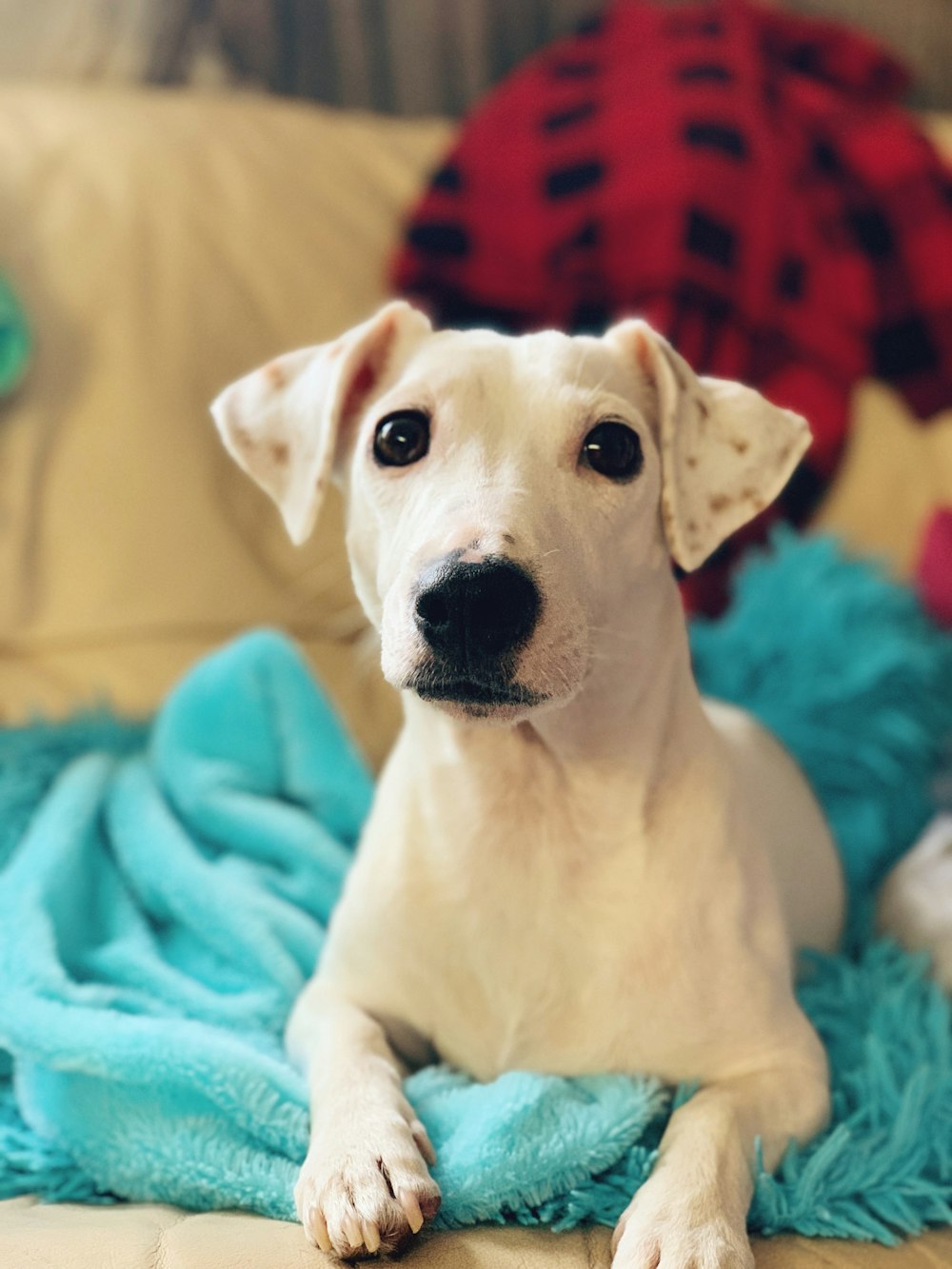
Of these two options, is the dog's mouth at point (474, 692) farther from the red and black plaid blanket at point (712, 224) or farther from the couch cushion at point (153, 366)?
the red and black plaid blanket at point (712, 224)

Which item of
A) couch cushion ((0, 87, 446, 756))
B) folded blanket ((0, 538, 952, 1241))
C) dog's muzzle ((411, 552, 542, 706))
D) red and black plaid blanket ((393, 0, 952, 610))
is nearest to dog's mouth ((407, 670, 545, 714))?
dog's muzzle ((411, 552, 542, 706))

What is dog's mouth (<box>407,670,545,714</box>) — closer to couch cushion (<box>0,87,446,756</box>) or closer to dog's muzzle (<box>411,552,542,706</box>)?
dog's muzzle (<box>411,552,542,706</box>)

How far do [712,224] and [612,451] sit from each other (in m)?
1.25

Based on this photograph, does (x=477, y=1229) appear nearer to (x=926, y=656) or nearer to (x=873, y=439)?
(x=926, y=656)

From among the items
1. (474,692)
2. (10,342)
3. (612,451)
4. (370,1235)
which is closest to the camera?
(370,1235)

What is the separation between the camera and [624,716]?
4.09ft

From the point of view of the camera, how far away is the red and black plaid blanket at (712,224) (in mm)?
2311

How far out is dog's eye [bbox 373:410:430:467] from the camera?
123 cm

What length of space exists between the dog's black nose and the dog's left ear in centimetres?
29

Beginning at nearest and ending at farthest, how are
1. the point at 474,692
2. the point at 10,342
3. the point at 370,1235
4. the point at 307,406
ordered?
the point at 370,1235
the point at 474,692
the point at 307,406
the point at 10,342

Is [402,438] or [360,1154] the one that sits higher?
[402,438]

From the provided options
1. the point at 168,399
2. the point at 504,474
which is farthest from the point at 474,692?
the point at 168,399

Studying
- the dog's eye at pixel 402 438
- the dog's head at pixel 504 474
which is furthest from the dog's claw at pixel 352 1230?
the dog's eye at pixel 402 438

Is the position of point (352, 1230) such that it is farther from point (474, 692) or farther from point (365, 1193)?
point (474, 692)
